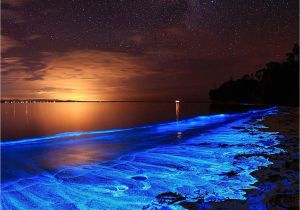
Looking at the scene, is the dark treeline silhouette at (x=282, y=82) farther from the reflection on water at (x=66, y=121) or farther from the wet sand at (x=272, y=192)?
the wet sand at (x=272, y=192)

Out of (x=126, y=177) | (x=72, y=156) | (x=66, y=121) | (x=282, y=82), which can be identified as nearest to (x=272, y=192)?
(x=126, y=177)

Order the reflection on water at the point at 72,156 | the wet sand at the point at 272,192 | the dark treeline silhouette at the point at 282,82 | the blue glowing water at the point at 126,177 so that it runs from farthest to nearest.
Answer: the dark treeline silhouette at the point at 282,82 < the reflection on water at the point at 72,156 < the blue glowing water at the point at 126,177 < the wet sand at the point at 272,192

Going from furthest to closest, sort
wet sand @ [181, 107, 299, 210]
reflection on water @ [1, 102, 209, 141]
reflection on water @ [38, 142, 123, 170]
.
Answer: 1. reflection on water @ [1, 102, 209, 141]
2. reflection on water @ [38, 142, 123, 170]
3. wet sand @ [181, 107, 299, 210]

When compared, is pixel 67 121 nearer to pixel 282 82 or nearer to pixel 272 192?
pixel 272 192

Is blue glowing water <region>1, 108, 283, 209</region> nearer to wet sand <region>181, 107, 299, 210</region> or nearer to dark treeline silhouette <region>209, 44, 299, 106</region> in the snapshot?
wet sand <region>181, 107, 299, 210</region>

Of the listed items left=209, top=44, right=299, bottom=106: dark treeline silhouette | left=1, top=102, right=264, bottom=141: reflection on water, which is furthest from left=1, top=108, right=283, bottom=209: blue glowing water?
left=209, top=44, right=299, bottom=106: dark treeline silhouette

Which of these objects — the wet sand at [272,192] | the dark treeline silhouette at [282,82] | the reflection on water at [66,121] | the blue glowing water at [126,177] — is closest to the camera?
the wet sand at [272,192]

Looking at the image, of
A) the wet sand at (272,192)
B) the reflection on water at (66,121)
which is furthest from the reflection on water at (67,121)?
the wet sand at (272,192)

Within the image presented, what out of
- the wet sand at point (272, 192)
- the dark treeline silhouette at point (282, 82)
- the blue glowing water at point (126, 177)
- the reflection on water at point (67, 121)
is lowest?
the reflection on water at point (67, 121)

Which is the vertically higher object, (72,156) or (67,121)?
(72,156)

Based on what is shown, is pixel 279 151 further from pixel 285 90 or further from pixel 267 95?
pixel 267 95

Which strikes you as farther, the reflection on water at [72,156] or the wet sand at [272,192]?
the reflection on water at [72,156]

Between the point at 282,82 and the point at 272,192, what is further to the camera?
the point at 282,82

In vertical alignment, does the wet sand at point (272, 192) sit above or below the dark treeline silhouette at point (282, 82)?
below
